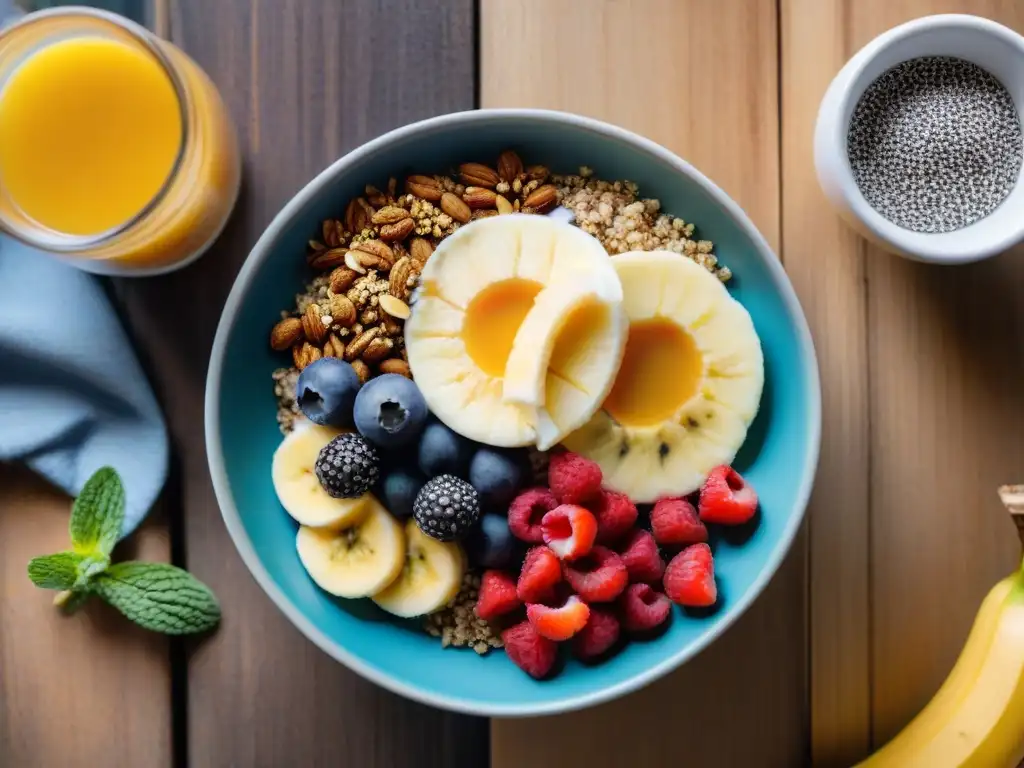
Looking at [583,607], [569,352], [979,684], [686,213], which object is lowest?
[979,684]

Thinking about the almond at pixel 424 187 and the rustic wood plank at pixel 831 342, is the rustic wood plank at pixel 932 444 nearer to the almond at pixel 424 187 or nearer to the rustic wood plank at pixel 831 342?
the rustic wood plank at pixel 831 342

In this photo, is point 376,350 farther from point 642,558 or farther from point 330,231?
point 642,558

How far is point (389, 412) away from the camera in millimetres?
899

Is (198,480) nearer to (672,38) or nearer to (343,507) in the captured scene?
(343,507)

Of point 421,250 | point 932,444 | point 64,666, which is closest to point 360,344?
point 421,250

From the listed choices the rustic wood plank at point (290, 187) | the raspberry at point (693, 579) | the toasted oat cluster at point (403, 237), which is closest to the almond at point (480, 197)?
the toasted oat cluster at point (403, 237)

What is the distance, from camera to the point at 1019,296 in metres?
1.04

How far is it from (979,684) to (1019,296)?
16.9 inches

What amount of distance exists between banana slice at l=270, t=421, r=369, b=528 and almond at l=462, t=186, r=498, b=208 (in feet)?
0.93

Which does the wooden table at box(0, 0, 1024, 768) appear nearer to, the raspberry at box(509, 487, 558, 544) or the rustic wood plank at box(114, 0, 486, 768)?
the rustic wood plank at box(114, 0, 486, 768)

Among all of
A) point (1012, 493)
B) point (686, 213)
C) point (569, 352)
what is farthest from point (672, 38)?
point (1012, 493)

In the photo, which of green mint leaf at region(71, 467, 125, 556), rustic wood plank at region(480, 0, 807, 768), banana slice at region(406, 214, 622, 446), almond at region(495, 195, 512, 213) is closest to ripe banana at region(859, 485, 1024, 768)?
rustic wood plank at region(480, 0, 807, 768)

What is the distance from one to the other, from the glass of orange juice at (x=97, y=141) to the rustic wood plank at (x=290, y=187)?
79 mm

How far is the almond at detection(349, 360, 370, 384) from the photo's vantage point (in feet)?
3.13
